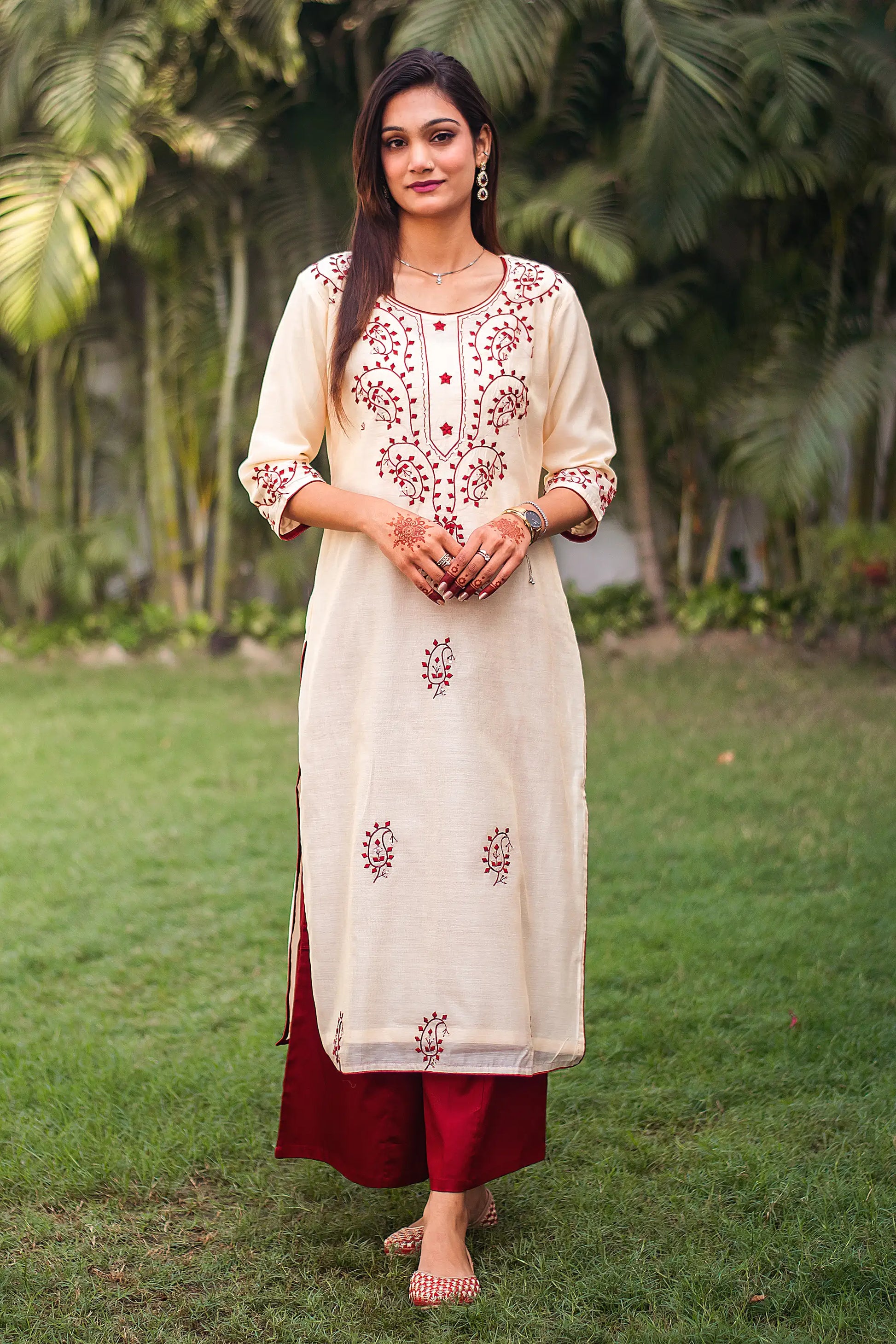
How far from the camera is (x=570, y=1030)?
2.14 meters

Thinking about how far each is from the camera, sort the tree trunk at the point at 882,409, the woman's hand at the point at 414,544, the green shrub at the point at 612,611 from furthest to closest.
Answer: the green shrub at the point at 612,611, the tree trunk at the point at 882,409, the woman's hand at the point at 414,544

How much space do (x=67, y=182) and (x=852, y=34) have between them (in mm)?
3970

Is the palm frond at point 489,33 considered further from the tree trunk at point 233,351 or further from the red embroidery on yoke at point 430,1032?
the red embroidery on yoke at point 430,1032

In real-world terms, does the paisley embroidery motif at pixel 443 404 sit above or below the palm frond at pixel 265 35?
below

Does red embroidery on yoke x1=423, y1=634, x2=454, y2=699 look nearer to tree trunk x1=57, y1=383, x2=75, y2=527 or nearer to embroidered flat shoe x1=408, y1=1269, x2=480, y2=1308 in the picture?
embroidered flat shoe x1=408, y1=1269, x2=480, y2=1308

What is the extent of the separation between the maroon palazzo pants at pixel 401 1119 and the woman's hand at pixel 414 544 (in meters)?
0.59

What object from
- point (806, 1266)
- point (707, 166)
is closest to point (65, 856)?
point (806, 1266)

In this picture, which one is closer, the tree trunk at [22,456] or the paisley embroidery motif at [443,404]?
the paisley embroidery motif at [443,404]

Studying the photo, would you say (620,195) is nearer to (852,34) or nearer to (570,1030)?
(852,34)

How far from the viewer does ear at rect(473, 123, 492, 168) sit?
212 centimetres

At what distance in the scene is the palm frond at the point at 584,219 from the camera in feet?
20.9

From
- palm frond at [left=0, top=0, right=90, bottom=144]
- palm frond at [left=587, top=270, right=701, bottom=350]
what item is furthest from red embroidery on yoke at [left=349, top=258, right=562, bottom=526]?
palm frond at [left=0, top=0, right=90, bottom=144]

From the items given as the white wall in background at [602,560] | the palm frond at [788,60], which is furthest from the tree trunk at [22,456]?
the palm frond at [788,60]

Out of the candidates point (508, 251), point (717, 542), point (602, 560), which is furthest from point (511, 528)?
point (602, 560)
